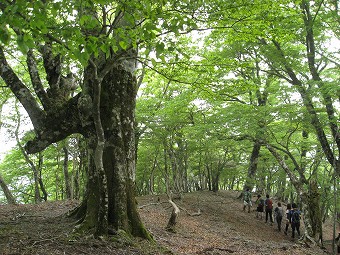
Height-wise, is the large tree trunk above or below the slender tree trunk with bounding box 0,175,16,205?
above

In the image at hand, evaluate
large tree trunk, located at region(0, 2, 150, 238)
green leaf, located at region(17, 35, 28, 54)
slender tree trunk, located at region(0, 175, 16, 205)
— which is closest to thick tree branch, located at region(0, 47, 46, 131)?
large tree trunk, located at region(0, 2, 150, 238)

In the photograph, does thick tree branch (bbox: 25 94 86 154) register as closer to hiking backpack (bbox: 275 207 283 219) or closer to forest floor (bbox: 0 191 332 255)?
forest floor (bbox: 0 191 332 255)

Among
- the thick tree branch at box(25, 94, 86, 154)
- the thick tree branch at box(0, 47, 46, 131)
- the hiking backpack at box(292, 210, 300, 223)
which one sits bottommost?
the hiking backpack at box(292, 210, 300, 223)

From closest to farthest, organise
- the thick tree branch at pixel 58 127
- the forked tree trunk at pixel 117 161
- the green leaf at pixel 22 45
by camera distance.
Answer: the green leaf at pixel 22 45 < the forked tree trunk at pixel 117 161 < the thick tree branch at pixel 58 127

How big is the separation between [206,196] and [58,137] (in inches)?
725

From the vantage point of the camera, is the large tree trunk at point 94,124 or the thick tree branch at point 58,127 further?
the thick tree branch at point 58,127

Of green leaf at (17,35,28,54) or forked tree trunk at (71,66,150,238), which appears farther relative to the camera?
forked tree trunk at (71,66,150,238)

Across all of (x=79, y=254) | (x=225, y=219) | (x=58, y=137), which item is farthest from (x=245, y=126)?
(x=79, y=254)

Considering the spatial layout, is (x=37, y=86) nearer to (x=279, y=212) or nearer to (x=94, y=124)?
(x=94, y=124)

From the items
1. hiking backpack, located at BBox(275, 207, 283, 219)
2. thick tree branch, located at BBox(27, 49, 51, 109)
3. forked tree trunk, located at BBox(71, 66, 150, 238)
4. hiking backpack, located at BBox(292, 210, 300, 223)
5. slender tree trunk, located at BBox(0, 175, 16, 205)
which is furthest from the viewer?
hiking backpack, located at BBox(275, 207, 283, 219)

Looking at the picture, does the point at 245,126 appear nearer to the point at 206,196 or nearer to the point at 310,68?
the point at 310,68

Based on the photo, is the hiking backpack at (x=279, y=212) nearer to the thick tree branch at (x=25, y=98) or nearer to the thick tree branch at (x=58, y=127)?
the thick tree branch at (x=58, y=127)

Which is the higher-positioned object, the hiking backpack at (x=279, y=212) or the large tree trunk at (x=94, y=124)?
the large tree trunk at (x=94, y=124)

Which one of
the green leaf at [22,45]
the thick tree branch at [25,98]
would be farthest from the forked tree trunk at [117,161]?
the green leaf at [22,45]
